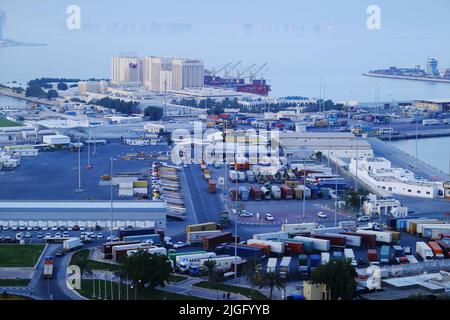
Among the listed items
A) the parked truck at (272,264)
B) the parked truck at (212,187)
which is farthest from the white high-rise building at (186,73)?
the parked truck at (272,264)

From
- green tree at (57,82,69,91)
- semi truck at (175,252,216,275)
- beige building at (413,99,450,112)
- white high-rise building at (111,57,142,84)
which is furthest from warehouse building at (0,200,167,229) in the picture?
white high-rise building at (111,57,142,84)

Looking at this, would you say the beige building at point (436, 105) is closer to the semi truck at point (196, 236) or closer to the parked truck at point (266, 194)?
the parked truck at point (266, 194)

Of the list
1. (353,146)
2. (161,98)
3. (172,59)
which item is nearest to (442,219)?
(353,146)

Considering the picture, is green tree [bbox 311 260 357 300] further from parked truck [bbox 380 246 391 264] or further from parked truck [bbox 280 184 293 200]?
parked truck [bbox 280 184 293 200]

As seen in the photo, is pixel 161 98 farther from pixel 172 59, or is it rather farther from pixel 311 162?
pixel 311 162

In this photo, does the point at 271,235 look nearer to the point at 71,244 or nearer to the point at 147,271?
the point at 71,244

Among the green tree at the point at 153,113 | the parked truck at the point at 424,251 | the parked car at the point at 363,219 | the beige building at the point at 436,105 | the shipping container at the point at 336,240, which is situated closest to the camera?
the parked truck at the point at 424,251

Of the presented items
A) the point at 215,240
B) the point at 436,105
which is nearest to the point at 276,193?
the point at 215,240
